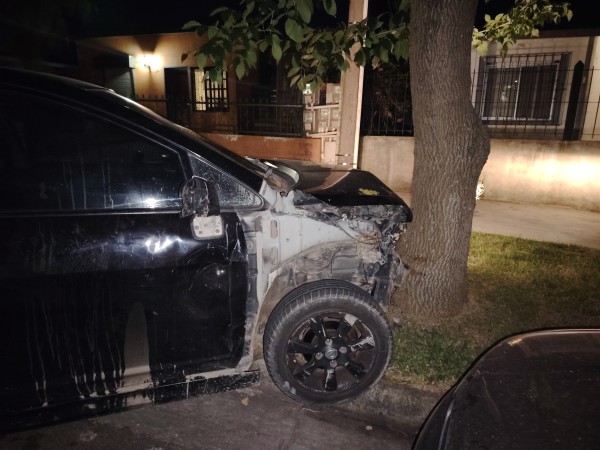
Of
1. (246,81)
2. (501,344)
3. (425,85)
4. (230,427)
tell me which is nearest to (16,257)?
(230,427)

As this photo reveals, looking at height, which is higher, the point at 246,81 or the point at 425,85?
the point at 246,81

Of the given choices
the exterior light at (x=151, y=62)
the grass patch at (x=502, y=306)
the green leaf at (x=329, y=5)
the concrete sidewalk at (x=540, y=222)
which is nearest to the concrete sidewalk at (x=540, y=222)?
the concrete sidewalk at (x=540, y=222)

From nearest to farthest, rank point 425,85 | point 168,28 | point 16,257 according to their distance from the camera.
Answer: point 16,257 < point 425,85 < point 168,28

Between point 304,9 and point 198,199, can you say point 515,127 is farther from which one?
point 198,199

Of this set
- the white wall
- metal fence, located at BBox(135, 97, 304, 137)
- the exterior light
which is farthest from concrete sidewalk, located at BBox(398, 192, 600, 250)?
the exterior light

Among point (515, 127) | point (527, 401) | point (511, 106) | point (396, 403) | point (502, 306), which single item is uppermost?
point (511, 106)

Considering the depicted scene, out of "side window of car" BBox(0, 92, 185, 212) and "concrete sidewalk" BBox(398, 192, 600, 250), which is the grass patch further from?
"side window of car" BBox(0, 92, 185, 212)

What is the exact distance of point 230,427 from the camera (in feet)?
8.31

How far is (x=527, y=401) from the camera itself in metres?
1.59

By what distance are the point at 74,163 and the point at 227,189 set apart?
0.78m

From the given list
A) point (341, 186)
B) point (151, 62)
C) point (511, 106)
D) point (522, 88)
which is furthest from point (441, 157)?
point (151, 62)

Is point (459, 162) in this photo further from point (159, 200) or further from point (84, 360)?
point (84, 360)

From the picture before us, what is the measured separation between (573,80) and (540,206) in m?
2.29

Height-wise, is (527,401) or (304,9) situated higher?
(304,9)
